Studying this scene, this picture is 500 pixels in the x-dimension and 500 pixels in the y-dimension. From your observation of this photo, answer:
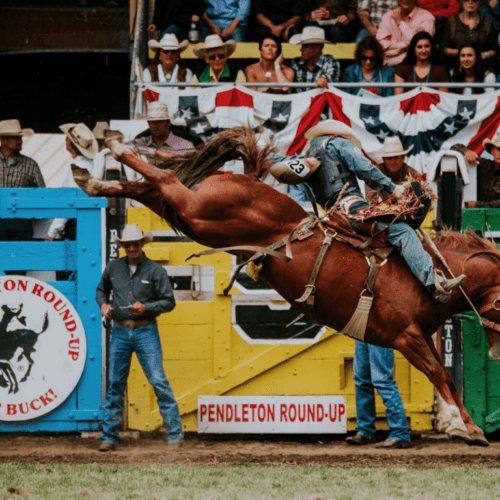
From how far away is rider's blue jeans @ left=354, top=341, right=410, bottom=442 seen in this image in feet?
24.0

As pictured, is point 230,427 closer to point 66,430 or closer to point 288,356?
point 288,356

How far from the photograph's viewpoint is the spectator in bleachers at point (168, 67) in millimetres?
9891

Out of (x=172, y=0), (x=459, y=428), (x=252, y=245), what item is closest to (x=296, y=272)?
(x=252, y=245)

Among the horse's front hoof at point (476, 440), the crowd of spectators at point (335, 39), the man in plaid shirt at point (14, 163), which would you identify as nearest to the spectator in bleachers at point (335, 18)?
the crowd of spectators at point (335, 39)

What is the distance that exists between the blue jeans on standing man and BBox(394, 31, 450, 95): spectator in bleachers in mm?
4791

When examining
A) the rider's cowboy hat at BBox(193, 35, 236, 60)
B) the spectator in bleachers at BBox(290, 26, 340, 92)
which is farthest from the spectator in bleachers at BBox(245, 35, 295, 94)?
the rider's cowboy hat at BBox(193, 35, 236, 60)

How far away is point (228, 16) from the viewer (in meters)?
11.2

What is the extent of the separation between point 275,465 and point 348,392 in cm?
Result: 156

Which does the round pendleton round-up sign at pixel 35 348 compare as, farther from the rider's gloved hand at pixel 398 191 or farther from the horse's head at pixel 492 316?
the horse's head at pixel 492 316

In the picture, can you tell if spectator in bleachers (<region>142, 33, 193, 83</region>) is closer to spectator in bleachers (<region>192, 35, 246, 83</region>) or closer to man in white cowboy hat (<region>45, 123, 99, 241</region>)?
spectator in bleachers (<region>192, 35, 246, 83</region>)

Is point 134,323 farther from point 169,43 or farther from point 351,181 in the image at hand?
point 169,43

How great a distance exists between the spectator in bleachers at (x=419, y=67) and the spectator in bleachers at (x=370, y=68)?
0.46 feet

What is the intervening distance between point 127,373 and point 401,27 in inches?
251

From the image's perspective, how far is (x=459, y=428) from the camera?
5457 millimetres
